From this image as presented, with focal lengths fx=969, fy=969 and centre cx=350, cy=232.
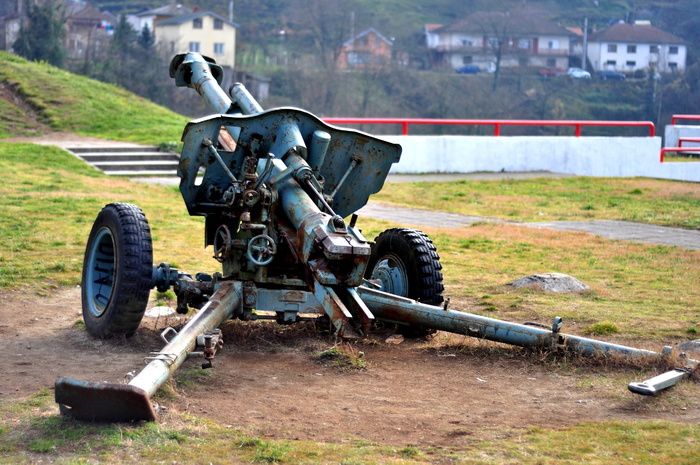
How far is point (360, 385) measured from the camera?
5.55 meters

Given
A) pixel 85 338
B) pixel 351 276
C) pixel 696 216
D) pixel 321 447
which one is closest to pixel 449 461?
pixel 321 447

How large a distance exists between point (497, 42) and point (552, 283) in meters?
88.2

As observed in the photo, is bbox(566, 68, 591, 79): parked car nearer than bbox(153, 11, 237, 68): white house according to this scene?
No

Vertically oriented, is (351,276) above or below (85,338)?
above

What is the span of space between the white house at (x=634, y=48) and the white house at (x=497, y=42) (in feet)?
10.4

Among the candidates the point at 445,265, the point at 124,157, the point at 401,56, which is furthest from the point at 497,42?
the point at 445,265

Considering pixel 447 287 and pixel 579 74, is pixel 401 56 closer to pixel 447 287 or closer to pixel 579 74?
pixel 579 74

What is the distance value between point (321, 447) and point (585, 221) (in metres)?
9.78

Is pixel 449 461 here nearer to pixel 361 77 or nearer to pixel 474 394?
pixel 474 394

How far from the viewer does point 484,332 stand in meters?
6.01

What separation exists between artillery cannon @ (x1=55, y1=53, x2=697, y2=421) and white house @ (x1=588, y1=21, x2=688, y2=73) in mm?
88130

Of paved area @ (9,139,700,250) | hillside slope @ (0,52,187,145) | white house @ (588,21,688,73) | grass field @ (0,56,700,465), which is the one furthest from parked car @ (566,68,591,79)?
paved area @ (9,139,700,250)

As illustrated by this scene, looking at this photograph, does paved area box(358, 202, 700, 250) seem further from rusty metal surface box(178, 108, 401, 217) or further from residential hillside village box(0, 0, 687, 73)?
residential hillside village box(0, 0, 687, 73)

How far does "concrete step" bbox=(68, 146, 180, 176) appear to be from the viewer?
17.4 meters
